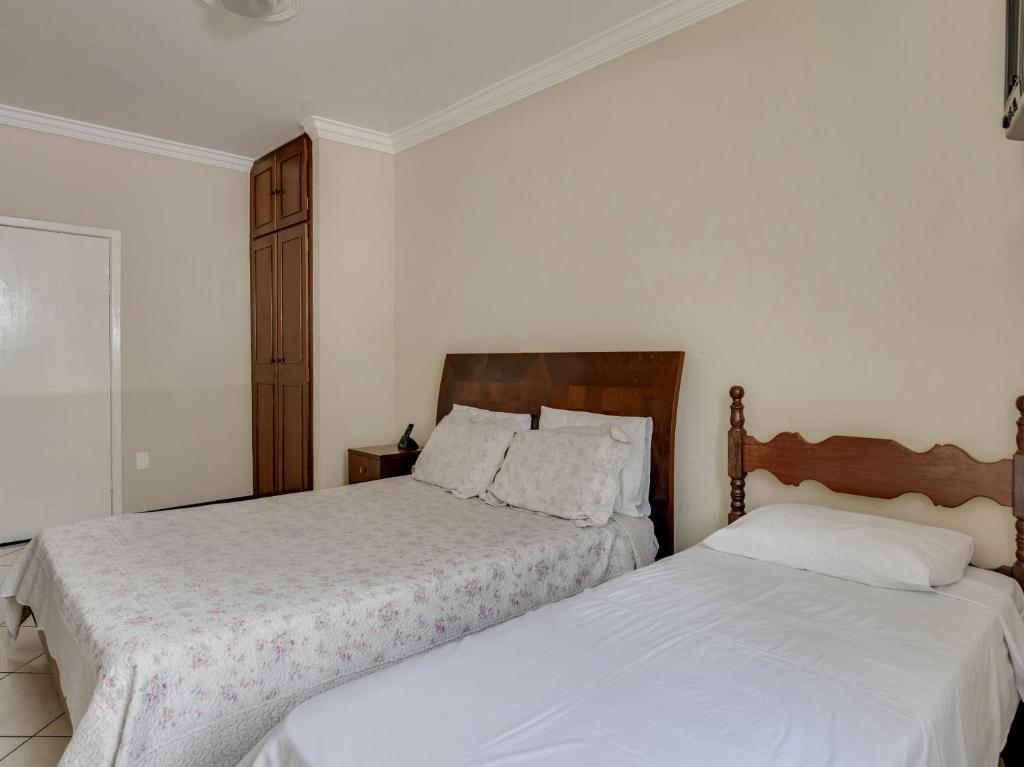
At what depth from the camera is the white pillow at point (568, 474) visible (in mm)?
2541

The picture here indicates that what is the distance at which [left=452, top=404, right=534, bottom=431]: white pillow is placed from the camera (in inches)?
125

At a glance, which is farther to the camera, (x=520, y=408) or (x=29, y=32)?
(x=520, y=408)

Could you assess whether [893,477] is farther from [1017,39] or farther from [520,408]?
[520,408]

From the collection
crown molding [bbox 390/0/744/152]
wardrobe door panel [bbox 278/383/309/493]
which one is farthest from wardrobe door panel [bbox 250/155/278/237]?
wardrobe door panel [bbox 278/383/309/493]

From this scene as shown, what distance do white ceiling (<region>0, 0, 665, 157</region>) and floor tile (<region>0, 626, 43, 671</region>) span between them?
8.64 feet

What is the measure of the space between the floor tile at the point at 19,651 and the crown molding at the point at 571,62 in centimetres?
326

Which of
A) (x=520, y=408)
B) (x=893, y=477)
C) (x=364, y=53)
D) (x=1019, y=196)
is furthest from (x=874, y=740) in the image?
(x=364, y=53)

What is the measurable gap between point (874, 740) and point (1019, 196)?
5.37 ft

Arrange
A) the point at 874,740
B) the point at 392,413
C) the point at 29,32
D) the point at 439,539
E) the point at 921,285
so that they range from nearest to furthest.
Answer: the point at 874,740 < the point at 921,285 < the point at 439,539 < the point at 29,32 < the point at 392,413

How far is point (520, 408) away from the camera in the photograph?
10.9ft

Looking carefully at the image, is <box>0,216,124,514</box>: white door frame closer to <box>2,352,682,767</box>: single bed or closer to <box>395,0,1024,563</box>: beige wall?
<box>2,352,682,767</box>: single bed

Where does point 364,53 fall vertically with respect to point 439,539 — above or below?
above

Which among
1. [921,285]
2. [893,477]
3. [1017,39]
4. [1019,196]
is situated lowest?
[893,477]

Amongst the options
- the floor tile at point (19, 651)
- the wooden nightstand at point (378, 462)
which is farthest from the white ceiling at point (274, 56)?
the floor tile at point (19, 651)
